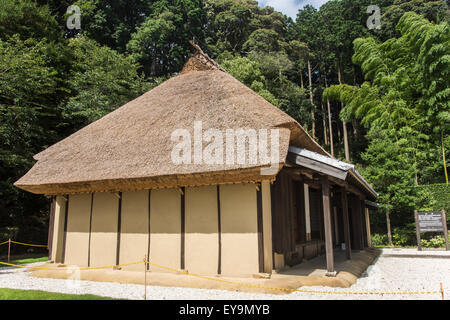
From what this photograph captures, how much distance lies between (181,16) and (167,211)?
24.6m

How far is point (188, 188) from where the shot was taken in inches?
281

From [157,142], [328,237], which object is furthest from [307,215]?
[157,142]

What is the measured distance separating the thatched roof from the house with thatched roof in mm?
33

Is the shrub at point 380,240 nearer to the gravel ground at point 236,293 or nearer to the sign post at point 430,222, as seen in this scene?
the sign post at point 430,222

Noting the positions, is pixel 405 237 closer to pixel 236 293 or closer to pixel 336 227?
pixel 336 227

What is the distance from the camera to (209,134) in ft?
22.6

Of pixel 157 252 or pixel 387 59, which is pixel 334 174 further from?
pixel 387 59

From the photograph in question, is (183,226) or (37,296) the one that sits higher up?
(183,226)

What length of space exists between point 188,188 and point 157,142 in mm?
1390

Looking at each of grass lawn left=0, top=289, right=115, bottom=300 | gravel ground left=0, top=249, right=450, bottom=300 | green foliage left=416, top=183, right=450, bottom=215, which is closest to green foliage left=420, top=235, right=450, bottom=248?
green foliage left=416, top=183, right=450, bottom=215

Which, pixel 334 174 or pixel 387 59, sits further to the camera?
pixel 387 59
